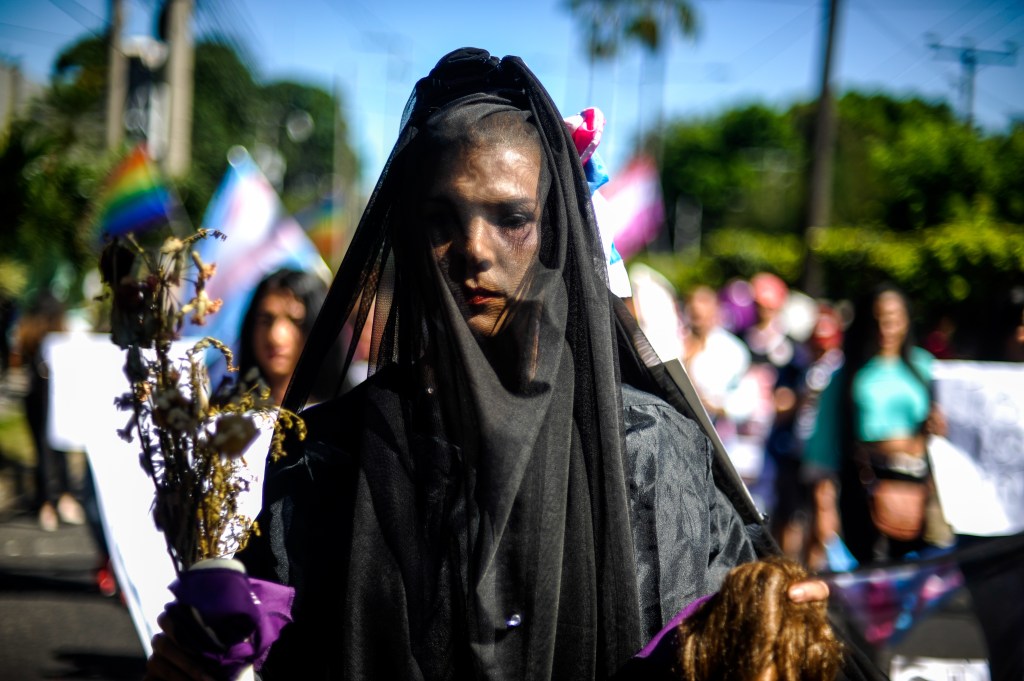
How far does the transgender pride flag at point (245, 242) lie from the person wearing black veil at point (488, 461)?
4.25 metres

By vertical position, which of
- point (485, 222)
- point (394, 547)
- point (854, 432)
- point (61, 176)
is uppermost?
point (61, 176)

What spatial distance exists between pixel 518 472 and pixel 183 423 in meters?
0.50

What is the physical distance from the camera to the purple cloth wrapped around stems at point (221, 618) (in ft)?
4.74

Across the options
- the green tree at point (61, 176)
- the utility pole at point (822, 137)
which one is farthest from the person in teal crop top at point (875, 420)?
the utility pole at point (822, 137)

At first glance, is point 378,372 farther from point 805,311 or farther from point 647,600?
point 805,311

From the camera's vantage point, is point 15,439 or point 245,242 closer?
point 245,242

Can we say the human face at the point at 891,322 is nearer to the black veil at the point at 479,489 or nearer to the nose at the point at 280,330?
the nose at the point at 280,330

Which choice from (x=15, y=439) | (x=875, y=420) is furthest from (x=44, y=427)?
(x=875, y=420)

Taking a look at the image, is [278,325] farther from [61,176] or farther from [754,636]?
[61,176]

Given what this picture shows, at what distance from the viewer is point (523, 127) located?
1.82m

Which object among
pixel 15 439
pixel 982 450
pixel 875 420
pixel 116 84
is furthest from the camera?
pixel 15 439

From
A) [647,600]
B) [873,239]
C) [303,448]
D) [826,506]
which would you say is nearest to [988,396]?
[826,506]

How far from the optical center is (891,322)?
5.07 meters

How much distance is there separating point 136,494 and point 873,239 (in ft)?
56.1
